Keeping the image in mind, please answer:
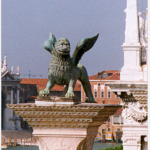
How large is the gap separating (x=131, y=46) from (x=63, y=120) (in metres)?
9.69

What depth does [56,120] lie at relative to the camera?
18.8ft

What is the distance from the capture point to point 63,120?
571cm

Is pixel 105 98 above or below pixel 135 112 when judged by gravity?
above

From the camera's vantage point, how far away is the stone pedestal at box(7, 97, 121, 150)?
18.5 feet

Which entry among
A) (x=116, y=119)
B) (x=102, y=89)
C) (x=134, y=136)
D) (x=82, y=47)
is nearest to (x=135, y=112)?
(x=134, y=136)

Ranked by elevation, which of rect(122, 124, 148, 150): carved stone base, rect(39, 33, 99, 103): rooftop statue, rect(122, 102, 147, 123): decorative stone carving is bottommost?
rect(122, 124, 148, 150): carved stone base

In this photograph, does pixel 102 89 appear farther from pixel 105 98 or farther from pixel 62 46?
pixel 62 46

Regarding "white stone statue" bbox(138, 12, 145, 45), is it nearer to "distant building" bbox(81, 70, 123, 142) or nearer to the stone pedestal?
the stone pedestal

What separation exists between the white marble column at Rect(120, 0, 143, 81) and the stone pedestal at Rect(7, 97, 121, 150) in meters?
9.31

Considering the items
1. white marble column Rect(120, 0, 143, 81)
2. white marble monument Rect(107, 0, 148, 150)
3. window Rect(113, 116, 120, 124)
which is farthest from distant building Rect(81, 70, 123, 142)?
white marble column Rect(120, 0, 143, 81)

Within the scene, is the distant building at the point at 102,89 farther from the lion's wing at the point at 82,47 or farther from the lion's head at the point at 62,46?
the lion's head at the point at 62,46

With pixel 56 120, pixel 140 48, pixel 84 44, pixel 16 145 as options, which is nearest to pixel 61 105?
pixel 56 120

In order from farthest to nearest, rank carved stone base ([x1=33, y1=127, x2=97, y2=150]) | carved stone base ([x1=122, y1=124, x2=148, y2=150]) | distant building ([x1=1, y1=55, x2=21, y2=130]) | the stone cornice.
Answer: distant building ([x1=1, y1=55, x2=21, y2=130])
carved stone base ([x1=122, y1=124, x2=148, y2=150])
carved stone base ([x1=33, y1=127, x2=97, y2=150])
the stone cornice

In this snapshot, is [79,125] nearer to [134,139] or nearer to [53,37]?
[53,37]
